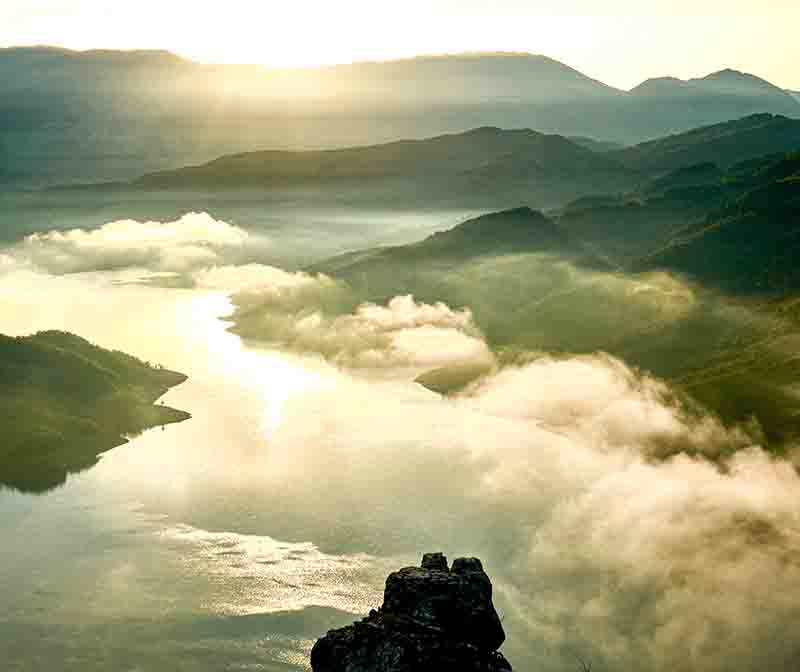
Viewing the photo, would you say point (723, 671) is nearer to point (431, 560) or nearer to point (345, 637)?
point (431, 560)

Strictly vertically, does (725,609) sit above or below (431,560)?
below

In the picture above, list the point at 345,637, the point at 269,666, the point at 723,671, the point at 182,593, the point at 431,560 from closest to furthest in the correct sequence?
the point at 345,637 < the point at 431,560 < the point at 269,666 < the point at 723,671 < the point at 182,593

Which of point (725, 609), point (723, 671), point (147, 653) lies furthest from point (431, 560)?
point (725, 609)

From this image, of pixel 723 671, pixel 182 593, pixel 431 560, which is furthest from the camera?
pixel 182 593

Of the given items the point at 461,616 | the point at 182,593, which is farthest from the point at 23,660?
the point at 461,616

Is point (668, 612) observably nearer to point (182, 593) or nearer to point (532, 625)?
point (532, 625)

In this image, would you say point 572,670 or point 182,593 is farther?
point 182,593
